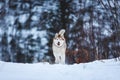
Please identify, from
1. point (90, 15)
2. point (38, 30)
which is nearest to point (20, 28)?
point (38, 30)

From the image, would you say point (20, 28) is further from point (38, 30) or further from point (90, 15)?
point (90, 15)

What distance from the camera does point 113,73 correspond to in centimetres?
338

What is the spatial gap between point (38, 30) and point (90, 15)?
1808mm

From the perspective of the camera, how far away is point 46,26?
10.1 m

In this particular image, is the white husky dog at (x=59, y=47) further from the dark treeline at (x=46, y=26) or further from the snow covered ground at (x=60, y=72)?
the dark treeline at (x=46, y=26)

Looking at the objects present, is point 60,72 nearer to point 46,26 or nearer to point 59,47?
point 59,47

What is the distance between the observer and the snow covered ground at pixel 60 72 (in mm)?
3254

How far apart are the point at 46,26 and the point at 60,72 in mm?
6703

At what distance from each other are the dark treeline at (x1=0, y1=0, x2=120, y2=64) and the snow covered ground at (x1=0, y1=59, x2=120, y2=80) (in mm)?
4819

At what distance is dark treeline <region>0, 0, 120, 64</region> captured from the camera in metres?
8.87

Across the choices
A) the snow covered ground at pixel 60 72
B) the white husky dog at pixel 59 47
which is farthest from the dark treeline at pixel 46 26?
the snow covered ground at pixel 60 72

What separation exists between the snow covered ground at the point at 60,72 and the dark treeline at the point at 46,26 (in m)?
4.82

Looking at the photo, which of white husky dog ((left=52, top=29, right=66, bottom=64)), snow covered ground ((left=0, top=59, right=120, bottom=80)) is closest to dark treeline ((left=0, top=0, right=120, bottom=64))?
white husky dog ((left=52, top=29, right=66, bottom=64))

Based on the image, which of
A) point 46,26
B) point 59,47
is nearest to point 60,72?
point 59,47
